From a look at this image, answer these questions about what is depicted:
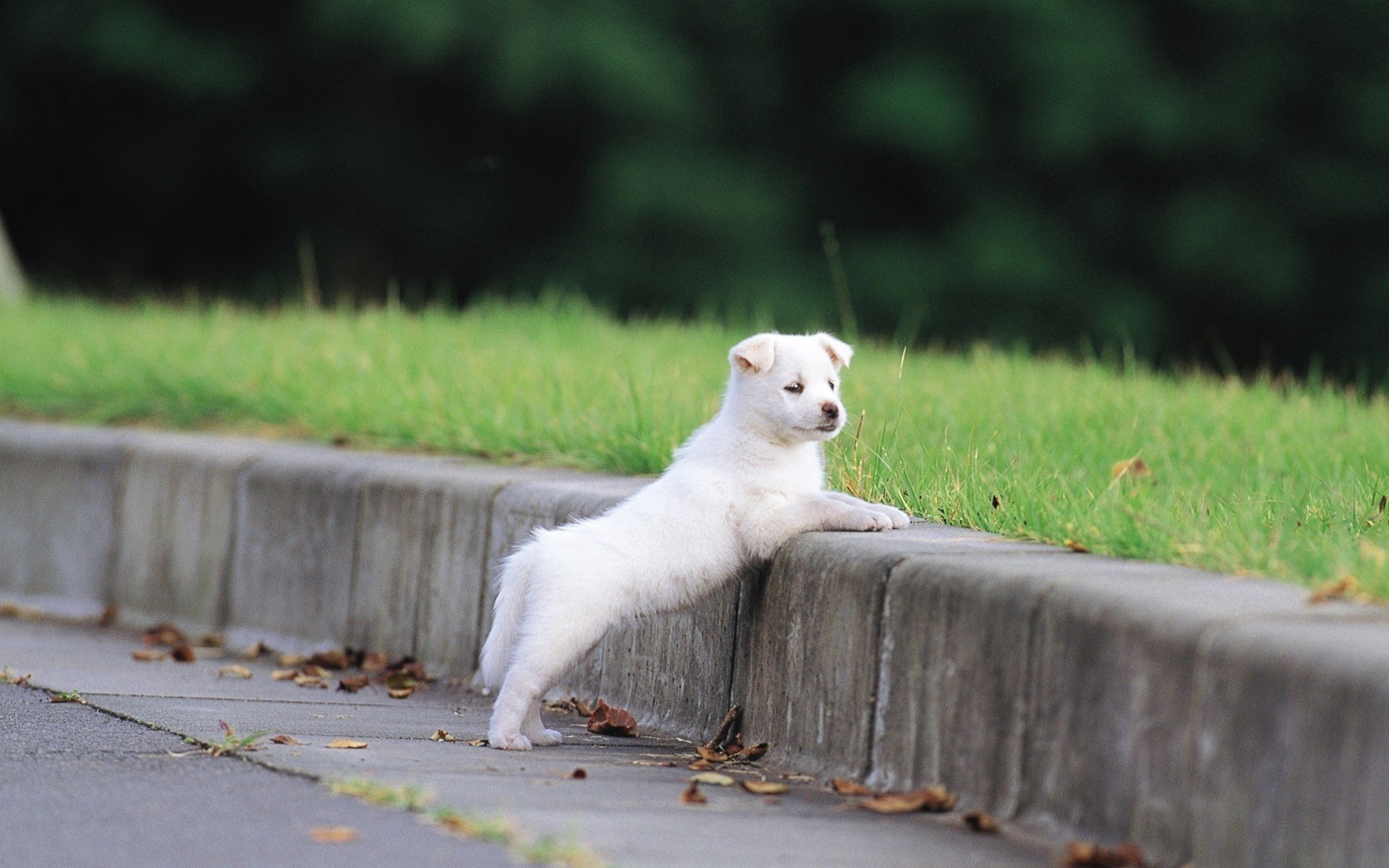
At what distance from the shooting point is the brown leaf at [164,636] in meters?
7.21

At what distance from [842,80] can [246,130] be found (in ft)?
25.3

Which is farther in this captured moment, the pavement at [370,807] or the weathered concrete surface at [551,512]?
the weathered concrete surface at [551,512]

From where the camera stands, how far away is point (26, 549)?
8.13 metres

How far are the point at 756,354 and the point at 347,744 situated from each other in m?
1.56

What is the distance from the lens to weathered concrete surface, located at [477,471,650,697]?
566cm

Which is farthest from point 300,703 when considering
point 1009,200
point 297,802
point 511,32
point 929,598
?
point 1009,200

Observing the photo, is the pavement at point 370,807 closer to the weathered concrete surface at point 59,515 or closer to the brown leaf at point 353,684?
the brown leaf at point 353,684

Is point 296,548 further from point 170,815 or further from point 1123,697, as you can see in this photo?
point 1123,697

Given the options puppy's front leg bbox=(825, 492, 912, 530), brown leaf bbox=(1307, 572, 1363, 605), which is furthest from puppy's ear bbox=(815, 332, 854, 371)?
brown leaf bbox=(1307, 572, 1363, 605)

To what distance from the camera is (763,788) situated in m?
4.10

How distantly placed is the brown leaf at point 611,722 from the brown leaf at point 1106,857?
2065 millimetres

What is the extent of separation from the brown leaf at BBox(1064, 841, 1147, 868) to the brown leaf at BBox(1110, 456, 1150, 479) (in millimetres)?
2410

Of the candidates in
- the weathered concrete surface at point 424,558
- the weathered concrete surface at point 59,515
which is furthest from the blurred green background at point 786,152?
the weathered concrete surface at point 424,558

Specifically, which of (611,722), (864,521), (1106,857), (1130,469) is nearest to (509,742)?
(611,722)
